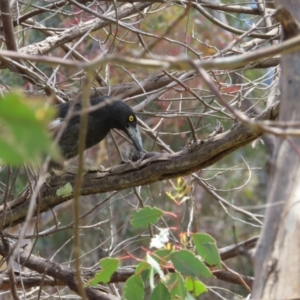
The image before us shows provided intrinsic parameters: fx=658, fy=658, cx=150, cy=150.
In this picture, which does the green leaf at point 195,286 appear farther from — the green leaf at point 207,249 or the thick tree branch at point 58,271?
the thick tree branch at point 58,271

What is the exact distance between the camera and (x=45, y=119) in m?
0.81

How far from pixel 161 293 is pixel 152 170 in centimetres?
108

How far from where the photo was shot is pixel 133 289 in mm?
1905

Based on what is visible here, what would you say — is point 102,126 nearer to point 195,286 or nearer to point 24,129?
point 195,286

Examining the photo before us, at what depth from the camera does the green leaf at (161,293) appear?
1.91m

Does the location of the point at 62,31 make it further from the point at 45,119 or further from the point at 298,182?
the point at 45,119

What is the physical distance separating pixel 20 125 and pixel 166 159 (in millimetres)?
2115

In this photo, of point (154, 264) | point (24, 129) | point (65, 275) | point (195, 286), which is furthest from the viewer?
point (65, 275)

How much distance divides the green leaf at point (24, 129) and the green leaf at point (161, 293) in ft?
3.82

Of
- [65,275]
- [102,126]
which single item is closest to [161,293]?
[65,275]

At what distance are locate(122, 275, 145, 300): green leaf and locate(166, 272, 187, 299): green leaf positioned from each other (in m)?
0.08

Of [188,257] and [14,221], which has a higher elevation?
[188,257]

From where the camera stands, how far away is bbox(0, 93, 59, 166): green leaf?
80cm

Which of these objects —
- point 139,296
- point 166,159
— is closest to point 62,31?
point 166,159
